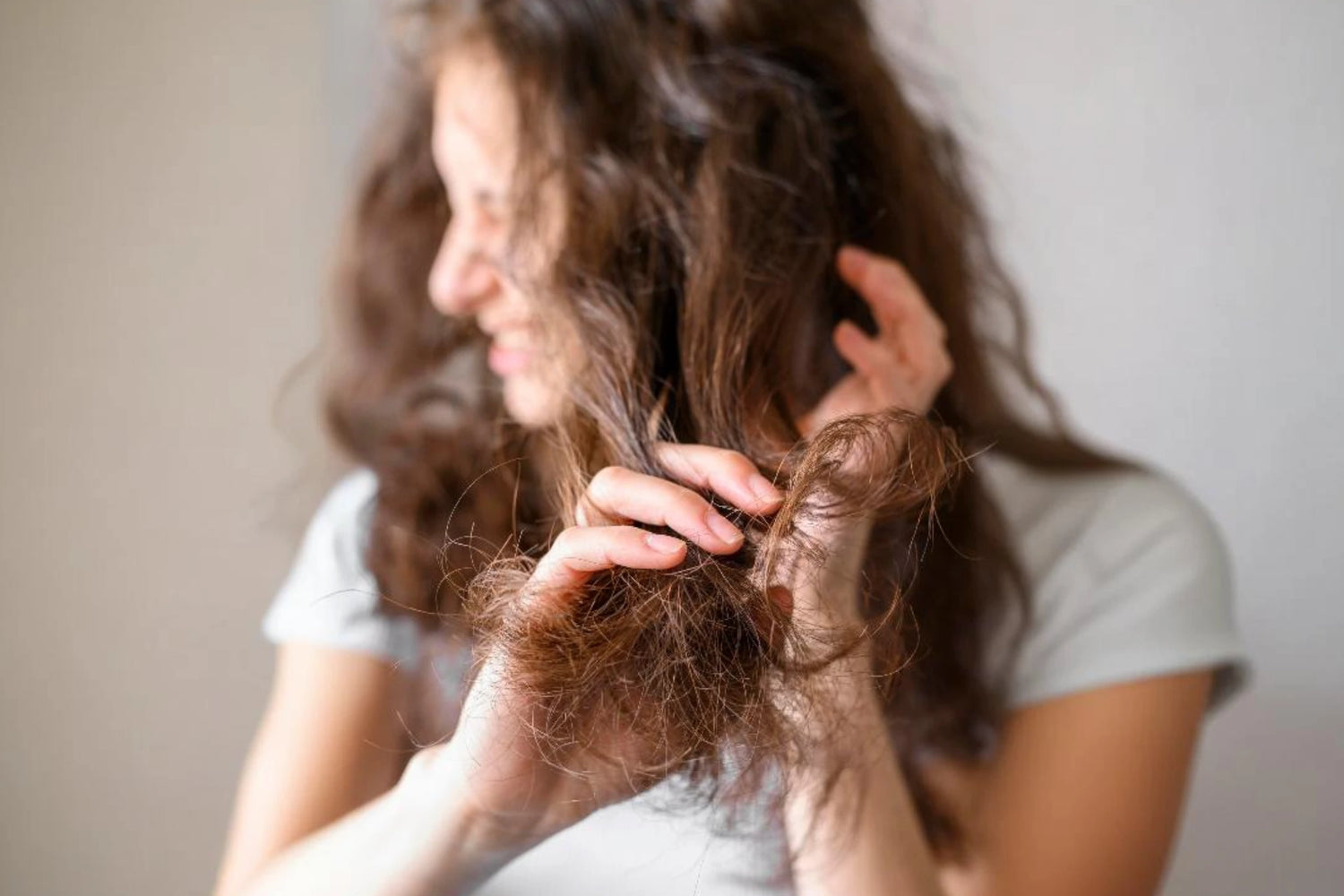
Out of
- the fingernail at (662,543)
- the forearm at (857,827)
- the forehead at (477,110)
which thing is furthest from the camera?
the forehead at (477,110)

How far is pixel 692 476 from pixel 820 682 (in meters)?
0.08

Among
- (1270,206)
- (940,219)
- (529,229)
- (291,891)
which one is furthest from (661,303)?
(1270,206)

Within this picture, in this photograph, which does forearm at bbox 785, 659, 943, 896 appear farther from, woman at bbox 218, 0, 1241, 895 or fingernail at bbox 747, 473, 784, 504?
fingernail at bbox 747, 473, 784, 504

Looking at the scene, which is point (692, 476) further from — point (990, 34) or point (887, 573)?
point (990, 34)

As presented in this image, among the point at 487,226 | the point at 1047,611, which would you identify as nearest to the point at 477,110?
the point at 487,226

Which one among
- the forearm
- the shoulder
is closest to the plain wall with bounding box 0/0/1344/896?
the shoulder

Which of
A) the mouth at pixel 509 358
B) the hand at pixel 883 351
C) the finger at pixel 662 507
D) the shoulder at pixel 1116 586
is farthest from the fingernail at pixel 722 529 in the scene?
the shoulder at pixel 1116 586

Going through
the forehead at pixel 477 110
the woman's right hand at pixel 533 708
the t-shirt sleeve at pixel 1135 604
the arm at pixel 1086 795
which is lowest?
the arm at pixel 1086 795

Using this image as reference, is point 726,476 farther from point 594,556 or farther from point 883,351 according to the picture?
point 883,351

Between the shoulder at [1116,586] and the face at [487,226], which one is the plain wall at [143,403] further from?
the shoulder at [1116,586]

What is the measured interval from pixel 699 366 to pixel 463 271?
166mm

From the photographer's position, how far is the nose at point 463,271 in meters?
0.53

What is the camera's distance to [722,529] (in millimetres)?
314

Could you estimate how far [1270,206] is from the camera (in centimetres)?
65
